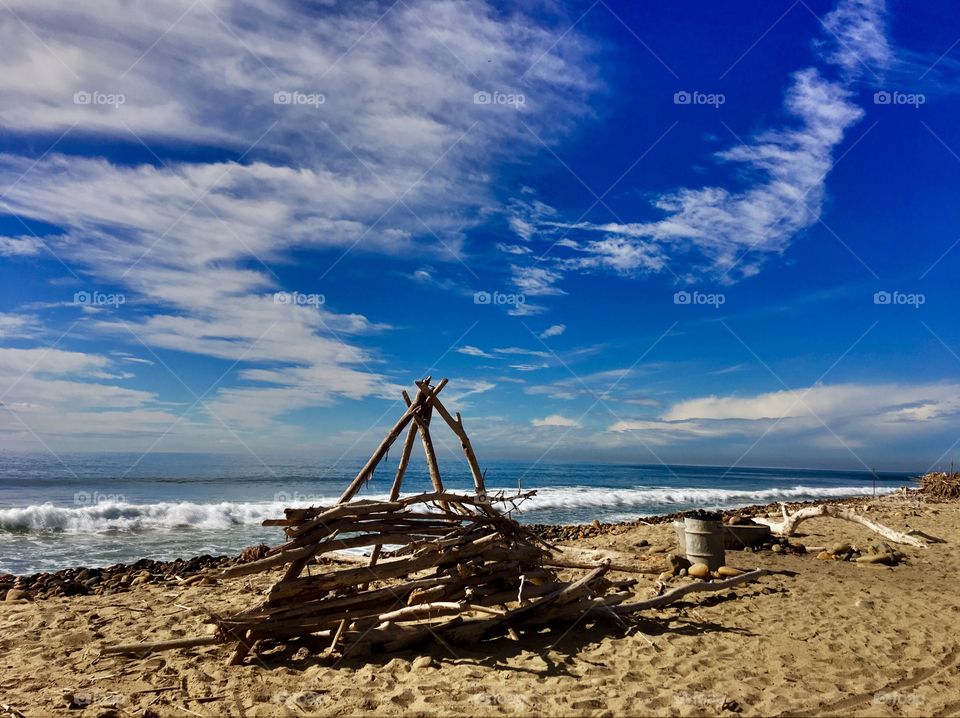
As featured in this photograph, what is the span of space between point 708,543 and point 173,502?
2100cm

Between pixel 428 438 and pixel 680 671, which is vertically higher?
pixel 428 438

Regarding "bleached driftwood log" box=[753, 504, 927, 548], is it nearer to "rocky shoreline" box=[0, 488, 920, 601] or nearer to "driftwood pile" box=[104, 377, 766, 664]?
"driftwood pile" box=[104, 377, 766, 664]

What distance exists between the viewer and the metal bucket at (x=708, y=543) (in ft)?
27.8

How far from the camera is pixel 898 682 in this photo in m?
4.77

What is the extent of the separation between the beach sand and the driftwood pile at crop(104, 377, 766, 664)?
177mm

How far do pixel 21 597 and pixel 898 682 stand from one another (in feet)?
33.5

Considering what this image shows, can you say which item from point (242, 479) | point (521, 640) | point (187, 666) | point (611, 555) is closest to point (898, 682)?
point (521, 640)

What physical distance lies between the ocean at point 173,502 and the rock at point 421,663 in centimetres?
366

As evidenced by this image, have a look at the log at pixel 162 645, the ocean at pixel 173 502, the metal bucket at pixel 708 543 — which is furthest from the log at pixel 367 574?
the metal bucket at pixel 708 543

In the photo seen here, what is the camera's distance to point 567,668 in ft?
16.3

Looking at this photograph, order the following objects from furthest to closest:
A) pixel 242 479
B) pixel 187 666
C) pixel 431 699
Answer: pixel 242 479 < pixel 187 666 < pixel 431 699

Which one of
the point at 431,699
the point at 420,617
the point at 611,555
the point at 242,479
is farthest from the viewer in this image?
the point at 242,479

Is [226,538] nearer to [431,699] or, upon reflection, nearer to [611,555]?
[611,555]

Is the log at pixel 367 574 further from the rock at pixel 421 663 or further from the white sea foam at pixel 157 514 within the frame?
the white sea foam at pixel 157 514
